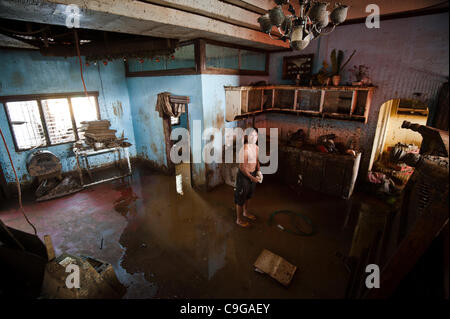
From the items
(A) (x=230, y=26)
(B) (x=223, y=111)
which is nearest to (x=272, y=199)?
(B) (x=223, y=111)

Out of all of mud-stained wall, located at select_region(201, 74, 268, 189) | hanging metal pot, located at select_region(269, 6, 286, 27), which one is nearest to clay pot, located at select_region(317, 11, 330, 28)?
hanging metal pot, located at select_region(269, 6, 286, 27)

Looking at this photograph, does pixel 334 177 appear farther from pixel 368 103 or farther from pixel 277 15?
pixel 277 15

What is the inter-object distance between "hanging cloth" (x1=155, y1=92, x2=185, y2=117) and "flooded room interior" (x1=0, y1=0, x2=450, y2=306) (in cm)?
6

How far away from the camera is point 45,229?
510 centimetres

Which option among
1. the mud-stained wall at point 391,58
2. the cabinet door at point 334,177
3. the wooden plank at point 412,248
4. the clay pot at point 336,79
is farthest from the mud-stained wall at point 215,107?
the wooden plank at point 412,248

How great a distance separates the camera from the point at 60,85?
7.21 meters

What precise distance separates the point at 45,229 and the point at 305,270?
19.5 ft

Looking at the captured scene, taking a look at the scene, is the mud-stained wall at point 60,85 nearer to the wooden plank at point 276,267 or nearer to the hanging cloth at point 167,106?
the hanging cloth at point 167,106

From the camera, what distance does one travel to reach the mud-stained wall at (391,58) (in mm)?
5038

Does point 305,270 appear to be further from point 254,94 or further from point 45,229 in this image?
point 45,229

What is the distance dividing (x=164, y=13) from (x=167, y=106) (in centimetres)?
301

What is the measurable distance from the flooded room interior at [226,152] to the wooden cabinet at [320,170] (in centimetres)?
4

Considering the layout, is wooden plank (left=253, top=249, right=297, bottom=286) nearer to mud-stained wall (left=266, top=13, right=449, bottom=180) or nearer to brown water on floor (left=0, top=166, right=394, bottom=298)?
brown water on floor (left=0, top=166, right=394, bottom=298)

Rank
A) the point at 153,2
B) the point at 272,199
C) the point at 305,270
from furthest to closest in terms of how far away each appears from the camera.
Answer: the point at 272,199
the point at 305,270
the point at 153,2
